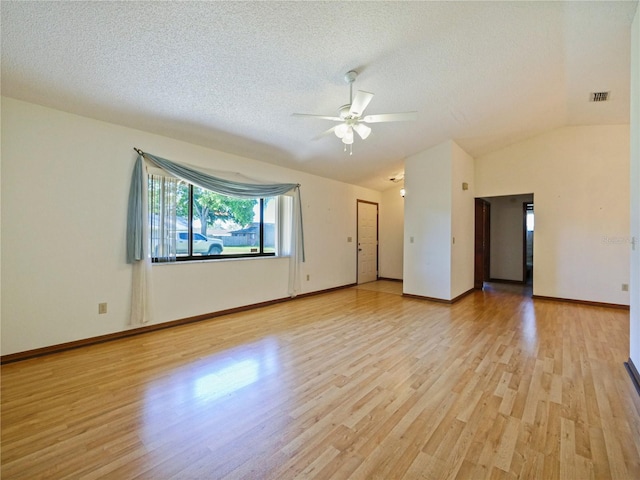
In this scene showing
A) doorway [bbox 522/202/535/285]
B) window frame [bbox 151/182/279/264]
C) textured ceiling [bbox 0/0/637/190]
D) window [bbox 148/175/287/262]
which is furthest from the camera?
doorway [bbox 522/202/535/285]

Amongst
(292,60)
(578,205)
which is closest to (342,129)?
(292,60)

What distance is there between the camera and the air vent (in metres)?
3.92

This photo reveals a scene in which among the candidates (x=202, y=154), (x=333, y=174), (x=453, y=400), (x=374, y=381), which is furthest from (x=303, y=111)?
(x=453, y=400)

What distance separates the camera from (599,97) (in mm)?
4027

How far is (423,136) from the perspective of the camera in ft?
15.5

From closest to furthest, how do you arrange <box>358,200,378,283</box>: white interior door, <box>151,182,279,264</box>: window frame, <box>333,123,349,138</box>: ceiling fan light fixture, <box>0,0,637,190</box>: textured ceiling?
1. <box>0,0,637,190</box>: textured ceiling
2. <box>333,123,349,138</box>: ceiling fan light fixture
3. <box>151,182,279,264</box>: window frame
4. <box>358,200,378,283</box>: white interior door

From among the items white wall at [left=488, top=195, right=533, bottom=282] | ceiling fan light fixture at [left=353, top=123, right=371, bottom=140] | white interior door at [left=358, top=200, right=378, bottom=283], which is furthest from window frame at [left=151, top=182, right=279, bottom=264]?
white wall at [left=488, top=195, right=533, bottom=282]

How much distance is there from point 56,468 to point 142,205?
265cm

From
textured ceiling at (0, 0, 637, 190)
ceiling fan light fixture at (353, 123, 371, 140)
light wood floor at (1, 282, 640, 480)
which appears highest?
textured ceiling at (0, 0, 637, 190)

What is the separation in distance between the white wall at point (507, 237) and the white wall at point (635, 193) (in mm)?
4977

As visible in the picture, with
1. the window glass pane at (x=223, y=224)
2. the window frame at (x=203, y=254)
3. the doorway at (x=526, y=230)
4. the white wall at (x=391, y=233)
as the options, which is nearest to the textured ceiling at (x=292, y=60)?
the window glass pane at (x=223, y=224)

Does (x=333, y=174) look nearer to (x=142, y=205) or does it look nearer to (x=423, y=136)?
(x=423, y=136)

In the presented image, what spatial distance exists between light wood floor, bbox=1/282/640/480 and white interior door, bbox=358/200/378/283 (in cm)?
377

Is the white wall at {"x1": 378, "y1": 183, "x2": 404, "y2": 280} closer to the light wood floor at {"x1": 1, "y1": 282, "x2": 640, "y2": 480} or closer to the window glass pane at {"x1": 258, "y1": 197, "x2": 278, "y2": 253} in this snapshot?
the window glass pane at {"x1": 258, "y1": 197, "x2": 278, "y2": 253}
